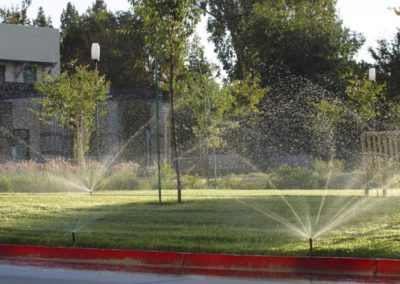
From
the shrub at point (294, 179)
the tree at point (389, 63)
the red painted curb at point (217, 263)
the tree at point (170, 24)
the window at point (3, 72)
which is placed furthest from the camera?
the window at point (3, 72)

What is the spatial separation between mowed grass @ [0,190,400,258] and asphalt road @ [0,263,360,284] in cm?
124

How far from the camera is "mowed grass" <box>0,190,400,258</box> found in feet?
33.0

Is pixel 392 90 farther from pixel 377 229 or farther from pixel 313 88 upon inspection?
pixel 377 229

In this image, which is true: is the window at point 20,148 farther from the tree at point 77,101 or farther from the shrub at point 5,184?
the shrub at point 5,184

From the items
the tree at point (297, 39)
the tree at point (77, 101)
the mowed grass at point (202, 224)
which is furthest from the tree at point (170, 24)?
the tree at point (297, 39)

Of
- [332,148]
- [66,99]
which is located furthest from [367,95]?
[66,99]

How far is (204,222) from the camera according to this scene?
1245cm

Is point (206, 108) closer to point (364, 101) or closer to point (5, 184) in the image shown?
point (364, 101)

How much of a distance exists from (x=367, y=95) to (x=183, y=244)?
60.3ft

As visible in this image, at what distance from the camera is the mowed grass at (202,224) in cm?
1005

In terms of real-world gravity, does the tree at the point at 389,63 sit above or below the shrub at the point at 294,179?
above

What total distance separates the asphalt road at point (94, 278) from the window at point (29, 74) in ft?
108

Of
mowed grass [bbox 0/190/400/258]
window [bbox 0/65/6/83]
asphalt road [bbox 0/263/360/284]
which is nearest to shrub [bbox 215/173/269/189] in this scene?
mowed grass [bbox 0/190/400/258]

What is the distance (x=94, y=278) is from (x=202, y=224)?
12.4ft
